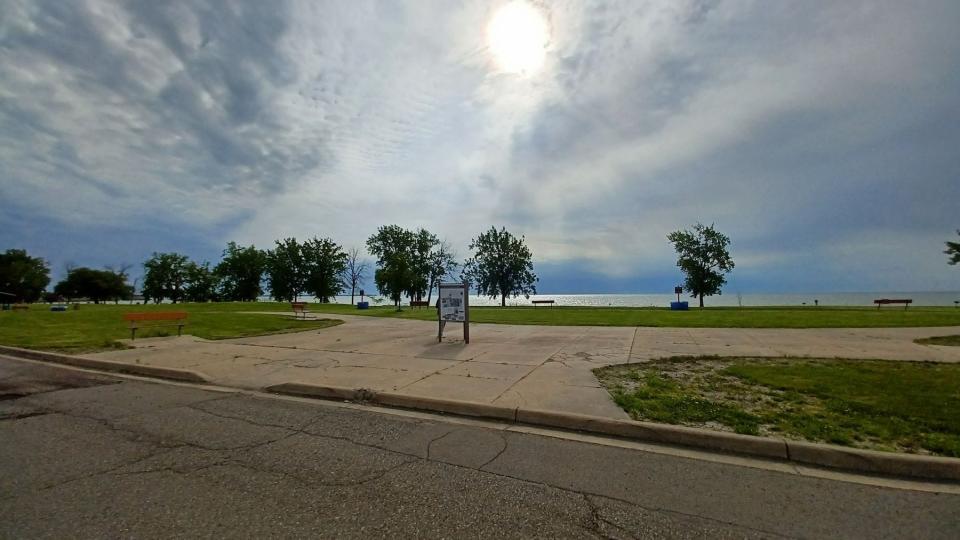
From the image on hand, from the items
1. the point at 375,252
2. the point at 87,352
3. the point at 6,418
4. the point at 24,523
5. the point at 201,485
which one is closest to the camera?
the point at 24,523

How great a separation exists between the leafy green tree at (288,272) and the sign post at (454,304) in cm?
6268

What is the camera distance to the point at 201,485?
342 centimetres

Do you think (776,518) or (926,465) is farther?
(926,465)

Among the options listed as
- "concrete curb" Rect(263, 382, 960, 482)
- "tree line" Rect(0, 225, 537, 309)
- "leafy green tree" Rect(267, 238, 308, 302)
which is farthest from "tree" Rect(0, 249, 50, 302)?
"concrete curb" Rect(263, 382, 960, 482)

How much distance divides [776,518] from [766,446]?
1396 millimetres

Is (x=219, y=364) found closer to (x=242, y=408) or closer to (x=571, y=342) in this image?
(x=242, y=408)

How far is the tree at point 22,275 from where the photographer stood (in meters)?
67.6

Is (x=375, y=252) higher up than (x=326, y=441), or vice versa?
(x=375, y=252)

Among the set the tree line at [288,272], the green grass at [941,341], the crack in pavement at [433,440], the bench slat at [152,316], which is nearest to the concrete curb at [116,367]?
the bench slat at [152,316]

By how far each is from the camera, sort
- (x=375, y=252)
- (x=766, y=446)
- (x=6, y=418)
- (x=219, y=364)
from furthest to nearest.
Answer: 1. (x=375, y=252)
2. (x=219, y=364)
3. (x=6, y=418)
4. (x=766, y=446)

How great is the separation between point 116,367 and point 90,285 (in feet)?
326

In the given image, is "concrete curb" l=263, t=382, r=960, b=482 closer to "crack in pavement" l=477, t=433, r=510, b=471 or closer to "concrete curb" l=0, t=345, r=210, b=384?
"crack in pavement" l=477, t=433, r=510, b=471

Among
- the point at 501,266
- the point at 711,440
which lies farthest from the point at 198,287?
the point at 711,440

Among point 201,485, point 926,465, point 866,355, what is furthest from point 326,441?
point 866,355
